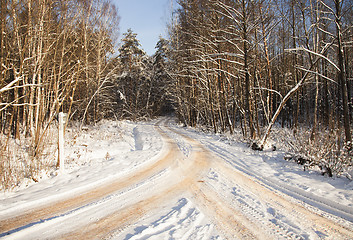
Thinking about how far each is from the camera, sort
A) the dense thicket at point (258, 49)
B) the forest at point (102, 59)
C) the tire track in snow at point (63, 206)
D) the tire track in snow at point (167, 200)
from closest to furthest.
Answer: the tire track in snow at point (167, 200)
the tire track in snow at point (63, 206)
the forest at point (102, 59)
the dense thicket at point (258, 49)

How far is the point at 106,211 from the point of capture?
3150mm

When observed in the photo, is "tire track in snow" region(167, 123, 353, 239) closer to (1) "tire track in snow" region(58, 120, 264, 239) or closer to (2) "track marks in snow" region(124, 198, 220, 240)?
(1) "tire track in snow" region(58, 120, 264, 239)

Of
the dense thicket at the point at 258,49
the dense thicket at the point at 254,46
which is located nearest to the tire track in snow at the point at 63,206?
the dense thicket at the point at 258,49

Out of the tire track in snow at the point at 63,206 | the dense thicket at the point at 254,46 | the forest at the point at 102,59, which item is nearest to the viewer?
the tire track in snow at the point at 63,206

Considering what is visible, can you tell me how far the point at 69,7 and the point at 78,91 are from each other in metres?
9.63

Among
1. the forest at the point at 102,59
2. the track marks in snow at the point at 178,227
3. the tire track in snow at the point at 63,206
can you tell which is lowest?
the tire track in snow at the point at 63,206

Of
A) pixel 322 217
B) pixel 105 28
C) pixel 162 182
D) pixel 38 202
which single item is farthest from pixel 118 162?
pixel 105 28

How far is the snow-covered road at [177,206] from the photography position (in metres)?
2.56

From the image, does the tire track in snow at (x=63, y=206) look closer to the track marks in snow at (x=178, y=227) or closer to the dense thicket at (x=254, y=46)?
the track marks in snow at (x=178, y=227)

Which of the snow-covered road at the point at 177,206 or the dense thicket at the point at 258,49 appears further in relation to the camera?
the dense thicket at the point at 258,49

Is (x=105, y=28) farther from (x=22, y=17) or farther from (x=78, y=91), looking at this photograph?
(x=22, y=17)

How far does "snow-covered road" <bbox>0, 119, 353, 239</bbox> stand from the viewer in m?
2.56

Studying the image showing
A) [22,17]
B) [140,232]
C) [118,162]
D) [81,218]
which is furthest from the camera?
[22,17]

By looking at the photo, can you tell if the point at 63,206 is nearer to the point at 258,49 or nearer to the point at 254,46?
the point at 254,46
